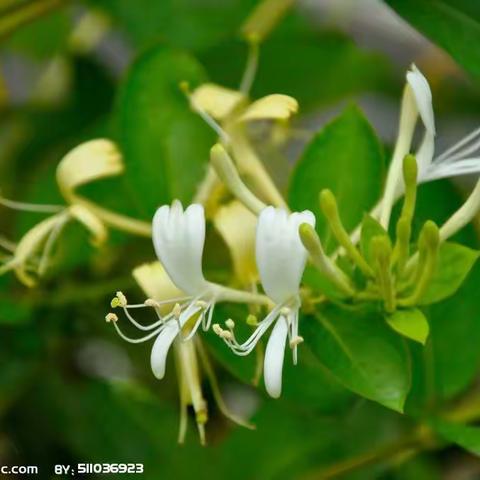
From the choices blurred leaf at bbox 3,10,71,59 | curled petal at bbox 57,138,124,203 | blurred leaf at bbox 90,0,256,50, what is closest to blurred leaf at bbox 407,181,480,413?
curled petal at bbox 57,138,124,203

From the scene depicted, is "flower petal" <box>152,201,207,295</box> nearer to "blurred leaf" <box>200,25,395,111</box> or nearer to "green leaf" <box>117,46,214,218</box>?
"green leaf" <box>117,46,214,218</box>

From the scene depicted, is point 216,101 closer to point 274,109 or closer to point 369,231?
point 274,109

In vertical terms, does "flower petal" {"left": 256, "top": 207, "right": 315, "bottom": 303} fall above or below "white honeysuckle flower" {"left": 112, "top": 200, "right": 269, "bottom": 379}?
above

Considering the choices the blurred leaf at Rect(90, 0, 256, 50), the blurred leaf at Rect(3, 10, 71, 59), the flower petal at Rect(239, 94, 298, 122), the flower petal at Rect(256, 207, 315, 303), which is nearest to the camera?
the flower petal at Rect(256, 207, 315, 303)

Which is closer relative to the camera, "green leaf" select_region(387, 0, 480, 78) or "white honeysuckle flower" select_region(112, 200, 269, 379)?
"white honeysuckle flower" select_region(112, 200, 269, 379)

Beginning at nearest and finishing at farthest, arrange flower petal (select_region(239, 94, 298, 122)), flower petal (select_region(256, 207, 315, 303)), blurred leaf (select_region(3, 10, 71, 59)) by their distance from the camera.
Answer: flower petal (select_region(256, 207, 315, 303)) → flower petal (select_region(239, 94, 298, 122)) → blurred leaf (select_region(3, 10, 71, 59))

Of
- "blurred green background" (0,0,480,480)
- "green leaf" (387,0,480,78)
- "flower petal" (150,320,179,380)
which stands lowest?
"blurred green background" (0,0,480,480)

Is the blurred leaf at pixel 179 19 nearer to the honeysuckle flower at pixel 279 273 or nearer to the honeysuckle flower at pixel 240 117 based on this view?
the honeysuckle flower at pixel 240 117
